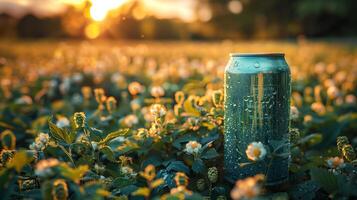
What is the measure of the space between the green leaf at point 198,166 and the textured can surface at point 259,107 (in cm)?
16

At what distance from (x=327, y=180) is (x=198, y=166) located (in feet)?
1.93

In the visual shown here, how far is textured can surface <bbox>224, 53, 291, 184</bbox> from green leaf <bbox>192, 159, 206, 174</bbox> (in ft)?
0.53

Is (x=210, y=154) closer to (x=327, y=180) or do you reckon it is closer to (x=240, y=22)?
(x=327, y=180)

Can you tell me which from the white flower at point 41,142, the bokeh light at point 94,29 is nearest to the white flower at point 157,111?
the white flower at point 41,142

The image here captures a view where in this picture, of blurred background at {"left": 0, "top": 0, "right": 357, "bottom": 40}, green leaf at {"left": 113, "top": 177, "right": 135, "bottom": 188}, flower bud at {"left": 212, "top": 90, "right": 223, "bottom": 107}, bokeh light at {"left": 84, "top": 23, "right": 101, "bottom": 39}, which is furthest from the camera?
blurred background at {"left": 0, "top": 0, "right": 357, "bottom": 40}

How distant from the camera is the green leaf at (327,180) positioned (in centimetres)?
188

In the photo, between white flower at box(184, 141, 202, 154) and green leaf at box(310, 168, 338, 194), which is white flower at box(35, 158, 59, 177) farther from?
green leaf at box(310, 168, 338, 194)

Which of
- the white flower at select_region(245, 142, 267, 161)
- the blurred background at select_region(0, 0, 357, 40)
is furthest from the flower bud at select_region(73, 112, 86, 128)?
the blurred background at select_region(0, 0, 357, 40)

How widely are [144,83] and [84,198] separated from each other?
12.8 ft

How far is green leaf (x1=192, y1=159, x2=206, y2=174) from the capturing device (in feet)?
6.81

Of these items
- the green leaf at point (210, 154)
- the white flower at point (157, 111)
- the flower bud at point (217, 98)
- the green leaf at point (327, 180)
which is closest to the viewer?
the green leaf at point (327, 180)

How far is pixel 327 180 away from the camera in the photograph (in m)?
1.88

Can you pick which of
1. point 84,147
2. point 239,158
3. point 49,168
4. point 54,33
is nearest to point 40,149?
point 84,147

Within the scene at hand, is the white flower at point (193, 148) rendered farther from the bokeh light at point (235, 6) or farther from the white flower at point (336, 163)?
the bokeh light at point (235, 6)
